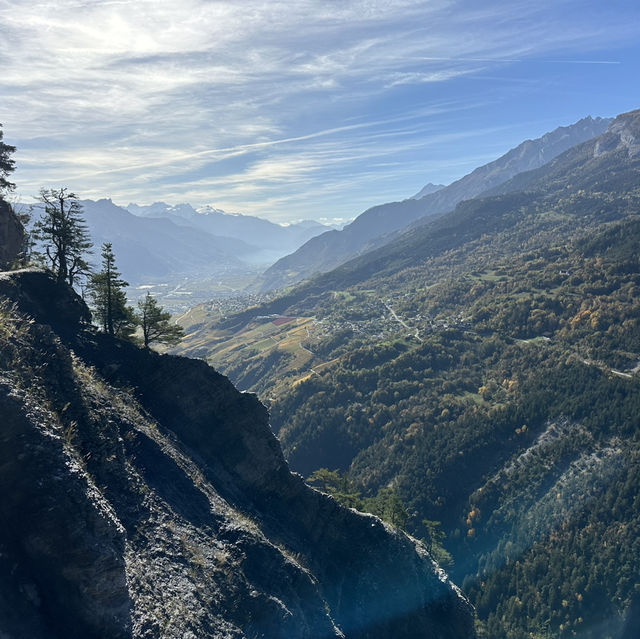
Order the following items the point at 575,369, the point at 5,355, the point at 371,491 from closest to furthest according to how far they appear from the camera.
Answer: the point at 5,355
the point at 371,491
the point at 575,369

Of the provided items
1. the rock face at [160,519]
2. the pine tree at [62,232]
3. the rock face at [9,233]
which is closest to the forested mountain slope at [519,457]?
the rock face at [160,519]

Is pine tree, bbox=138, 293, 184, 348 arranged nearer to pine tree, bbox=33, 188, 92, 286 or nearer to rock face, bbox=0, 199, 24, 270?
pine tree, bbox=33, 188, 92, 286

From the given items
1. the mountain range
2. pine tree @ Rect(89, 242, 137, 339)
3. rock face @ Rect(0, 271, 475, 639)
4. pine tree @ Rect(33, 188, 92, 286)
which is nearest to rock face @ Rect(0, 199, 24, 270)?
the mountain range

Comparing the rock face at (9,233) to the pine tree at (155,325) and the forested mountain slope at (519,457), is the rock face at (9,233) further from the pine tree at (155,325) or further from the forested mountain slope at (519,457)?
the forested mountain slope at (519,457)

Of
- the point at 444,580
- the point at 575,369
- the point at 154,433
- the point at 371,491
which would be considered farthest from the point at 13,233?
the point at 575,369

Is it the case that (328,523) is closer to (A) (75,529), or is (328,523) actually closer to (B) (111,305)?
(A) (75,529)

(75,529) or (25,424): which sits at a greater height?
(25,424)
